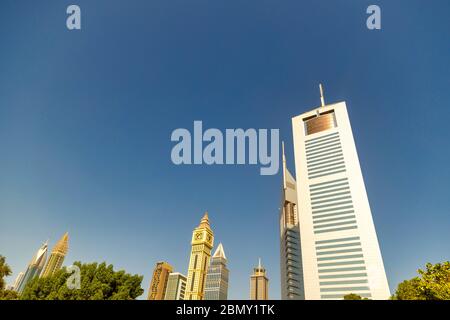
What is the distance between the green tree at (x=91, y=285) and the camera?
2997cm

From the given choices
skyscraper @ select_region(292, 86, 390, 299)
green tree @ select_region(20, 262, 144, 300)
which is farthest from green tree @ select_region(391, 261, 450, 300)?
skyscraper @ select_region(292, 86, 390, 299)

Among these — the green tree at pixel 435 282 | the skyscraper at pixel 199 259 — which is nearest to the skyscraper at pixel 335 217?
the skyscraper at pixel 199 259

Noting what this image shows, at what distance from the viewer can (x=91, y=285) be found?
3028 cm

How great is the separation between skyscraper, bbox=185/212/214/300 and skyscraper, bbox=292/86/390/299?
61.5 metres

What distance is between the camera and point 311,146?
458 feet

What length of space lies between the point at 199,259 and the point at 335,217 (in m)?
80.1

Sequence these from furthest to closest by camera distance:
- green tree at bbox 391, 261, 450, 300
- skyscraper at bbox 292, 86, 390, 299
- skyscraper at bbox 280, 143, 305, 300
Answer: skyscraper at bbox 280, 143, 305, 300 → skyscraper at bbox 292, 86, 390, 299 → green tree at bbox 391, 261, 450, 300

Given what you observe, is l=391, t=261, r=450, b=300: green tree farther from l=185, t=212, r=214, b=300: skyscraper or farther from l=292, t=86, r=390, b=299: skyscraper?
l=185, t=212, r=214, b=300: skyscraper

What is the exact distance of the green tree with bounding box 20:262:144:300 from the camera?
2997 cm

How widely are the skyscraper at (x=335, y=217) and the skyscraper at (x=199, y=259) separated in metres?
61.5

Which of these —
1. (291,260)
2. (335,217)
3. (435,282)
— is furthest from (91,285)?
(291,260)

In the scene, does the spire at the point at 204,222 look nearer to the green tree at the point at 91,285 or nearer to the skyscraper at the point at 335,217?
the skyscraper at the point at 335,217

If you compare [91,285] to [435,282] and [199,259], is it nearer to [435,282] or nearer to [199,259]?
[435,282]
